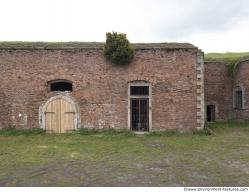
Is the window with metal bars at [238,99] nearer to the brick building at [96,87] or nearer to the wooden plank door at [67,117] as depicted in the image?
the brick building at [96,87]

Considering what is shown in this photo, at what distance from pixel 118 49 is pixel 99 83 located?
1837 millimetres

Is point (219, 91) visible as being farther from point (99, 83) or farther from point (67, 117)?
point (67, 117)

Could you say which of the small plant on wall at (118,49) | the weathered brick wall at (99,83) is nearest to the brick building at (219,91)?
the weathered brick wall at (99,83)

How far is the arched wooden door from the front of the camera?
1605cm

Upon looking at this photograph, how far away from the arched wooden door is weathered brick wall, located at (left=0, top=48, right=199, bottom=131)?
47 centimetres

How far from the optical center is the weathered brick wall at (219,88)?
22297mm

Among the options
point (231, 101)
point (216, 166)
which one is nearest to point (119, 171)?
point (216, 166)

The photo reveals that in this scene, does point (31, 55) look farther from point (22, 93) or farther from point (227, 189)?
point (227, 189)

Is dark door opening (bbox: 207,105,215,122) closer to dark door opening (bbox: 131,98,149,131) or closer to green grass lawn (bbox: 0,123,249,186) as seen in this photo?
green grass lawn (bbox: 0,123,249,186)

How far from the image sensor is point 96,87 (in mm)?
16016

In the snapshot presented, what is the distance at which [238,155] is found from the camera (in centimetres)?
1154

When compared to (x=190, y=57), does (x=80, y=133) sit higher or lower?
lower

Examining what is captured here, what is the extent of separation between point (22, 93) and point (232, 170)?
413 inches

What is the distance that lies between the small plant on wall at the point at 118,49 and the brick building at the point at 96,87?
11.7 inches
